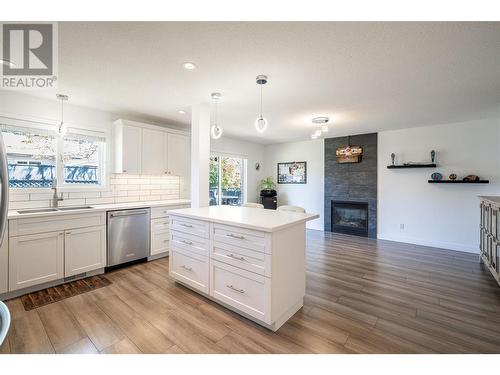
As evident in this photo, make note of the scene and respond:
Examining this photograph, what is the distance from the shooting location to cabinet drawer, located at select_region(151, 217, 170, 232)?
3.57 meters

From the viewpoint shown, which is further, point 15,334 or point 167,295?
point 167,295

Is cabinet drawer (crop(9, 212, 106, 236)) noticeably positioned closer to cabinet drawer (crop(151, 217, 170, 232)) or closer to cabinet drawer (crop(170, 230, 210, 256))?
cabinet drawer (crop(151, 217, 170, 232))

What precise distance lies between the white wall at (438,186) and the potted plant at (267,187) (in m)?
2.58

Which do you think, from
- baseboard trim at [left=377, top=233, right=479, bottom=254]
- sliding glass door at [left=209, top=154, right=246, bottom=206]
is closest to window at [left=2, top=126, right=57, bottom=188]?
sliding glass door at [left=209, top=154, right=246, bottom=206]

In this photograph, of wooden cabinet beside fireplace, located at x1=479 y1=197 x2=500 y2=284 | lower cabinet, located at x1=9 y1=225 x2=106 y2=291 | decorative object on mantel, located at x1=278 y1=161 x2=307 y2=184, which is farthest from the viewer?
decorative object on mantel, located at x1=278 y1=161 x2=307 y2=184

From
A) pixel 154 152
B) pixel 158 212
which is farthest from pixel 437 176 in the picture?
pixel 154 152

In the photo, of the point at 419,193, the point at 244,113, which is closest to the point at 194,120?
the point at 244,113

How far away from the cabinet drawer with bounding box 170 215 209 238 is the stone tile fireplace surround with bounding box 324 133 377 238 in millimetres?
4184

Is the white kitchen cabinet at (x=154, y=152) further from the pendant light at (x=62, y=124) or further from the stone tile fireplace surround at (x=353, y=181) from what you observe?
the stone tile fireplace surround at (x=353, y=181)
